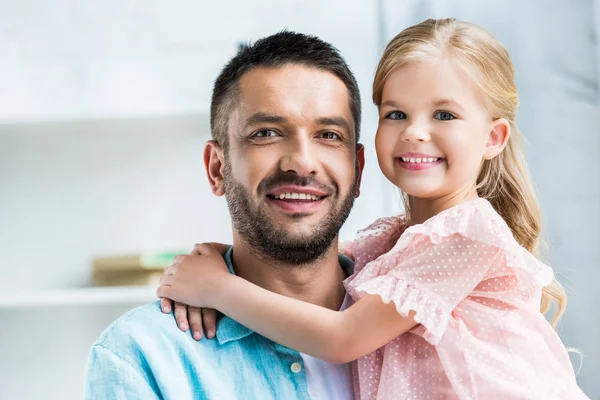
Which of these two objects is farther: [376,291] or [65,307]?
[65,307]

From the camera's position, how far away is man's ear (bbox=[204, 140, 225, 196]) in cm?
167

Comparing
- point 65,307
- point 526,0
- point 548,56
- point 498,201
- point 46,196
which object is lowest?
point 65,307

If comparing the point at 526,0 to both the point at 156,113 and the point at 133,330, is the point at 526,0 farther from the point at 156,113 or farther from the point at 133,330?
the point at 133,330

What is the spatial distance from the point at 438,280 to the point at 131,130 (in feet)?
5.47

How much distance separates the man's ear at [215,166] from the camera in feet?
5.46

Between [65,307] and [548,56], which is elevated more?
[548,56]

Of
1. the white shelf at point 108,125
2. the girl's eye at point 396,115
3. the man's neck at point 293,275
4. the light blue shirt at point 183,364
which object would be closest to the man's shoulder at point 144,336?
the light blue shirt at point 183,364

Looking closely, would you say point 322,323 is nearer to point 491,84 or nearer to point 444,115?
point 444,115

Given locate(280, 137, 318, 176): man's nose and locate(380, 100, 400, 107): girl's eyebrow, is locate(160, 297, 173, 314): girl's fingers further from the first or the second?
locate(380, 100, 400, 107): girl's eyebrow

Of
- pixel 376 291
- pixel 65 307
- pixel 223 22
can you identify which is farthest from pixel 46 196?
pixel 376 291

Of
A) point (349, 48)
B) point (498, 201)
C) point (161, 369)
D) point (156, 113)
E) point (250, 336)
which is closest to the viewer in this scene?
point (161, 369)

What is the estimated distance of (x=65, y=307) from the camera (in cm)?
287

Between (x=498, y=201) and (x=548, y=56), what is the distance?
1190 millimetres

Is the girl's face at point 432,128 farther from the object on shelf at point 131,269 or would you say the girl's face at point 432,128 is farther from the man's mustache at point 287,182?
the object on shelf at point 131,269
